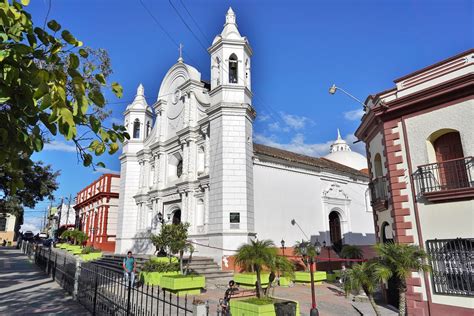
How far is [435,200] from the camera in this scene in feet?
31.2

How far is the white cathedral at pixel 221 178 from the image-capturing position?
60.0ft

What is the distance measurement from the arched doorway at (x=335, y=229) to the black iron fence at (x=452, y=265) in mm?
16032

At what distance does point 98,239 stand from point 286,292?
86.4 feet

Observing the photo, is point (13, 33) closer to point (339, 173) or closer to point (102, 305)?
point (102, 305)

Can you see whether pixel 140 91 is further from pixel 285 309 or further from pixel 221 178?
pixel 285 309

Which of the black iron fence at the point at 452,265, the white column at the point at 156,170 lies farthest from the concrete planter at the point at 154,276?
the white column at the point at 156,170

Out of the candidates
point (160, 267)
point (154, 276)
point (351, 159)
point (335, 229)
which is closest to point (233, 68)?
point (160, 267)

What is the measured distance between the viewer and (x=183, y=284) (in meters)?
12.3

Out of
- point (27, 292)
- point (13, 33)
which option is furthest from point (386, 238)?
point (27, 292)

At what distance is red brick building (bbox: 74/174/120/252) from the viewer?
108 feet

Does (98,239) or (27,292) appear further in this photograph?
(98,239)

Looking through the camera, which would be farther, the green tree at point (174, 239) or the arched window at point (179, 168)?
the arched window at point (179, 168)

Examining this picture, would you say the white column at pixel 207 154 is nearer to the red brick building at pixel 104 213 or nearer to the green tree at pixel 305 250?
the green tree at pixel 305 250

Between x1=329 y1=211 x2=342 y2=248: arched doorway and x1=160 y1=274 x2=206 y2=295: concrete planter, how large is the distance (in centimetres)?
1514
